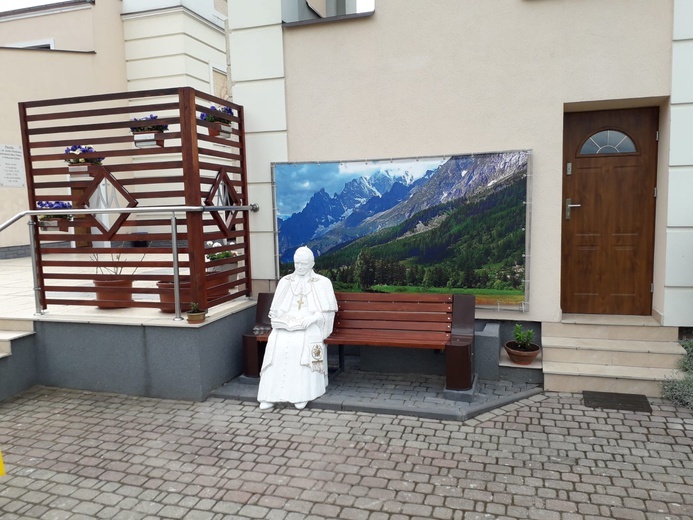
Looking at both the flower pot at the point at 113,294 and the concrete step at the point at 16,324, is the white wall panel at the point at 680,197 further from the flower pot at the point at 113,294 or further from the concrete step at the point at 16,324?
the concrete step at the point at 16,324

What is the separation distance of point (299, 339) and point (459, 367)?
150 centimetres

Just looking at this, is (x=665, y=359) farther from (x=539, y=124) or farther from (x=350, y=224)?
(x=350, y=224)

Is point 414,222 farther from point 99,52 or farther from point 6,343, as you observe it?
point 99,52

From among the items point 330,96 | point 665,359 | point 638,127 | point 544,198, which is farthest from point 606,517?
point 330,96

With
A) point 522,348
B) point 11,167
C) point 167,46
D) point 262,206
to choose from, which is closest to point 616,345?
point 522,348

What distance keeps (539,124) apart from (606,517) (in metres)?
3.78

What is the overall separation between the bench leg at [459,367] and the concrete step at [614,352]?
107cm

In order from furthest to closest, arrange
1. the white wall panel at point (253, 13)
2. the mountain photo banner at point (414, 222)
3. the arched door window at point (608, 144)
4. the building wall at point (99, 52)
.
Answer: the building wall at point (99, 52), the white wall panel at point (253, 13), the arched door window at point (608, 144), the mountain photo banner at point (414, 222)

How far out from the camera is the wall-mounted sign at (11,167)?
36.9 ft

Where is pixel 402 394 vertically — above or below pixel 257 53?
below

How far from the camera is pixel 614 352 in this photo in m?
5.42

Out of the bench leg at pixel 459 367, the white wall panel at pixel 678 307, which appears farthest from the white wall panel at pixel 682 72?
the bench leg at pixel 459 367

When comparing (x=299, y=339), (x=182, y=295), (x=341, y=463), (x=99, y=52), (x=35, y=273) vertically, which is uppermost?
(x=99, y=52)

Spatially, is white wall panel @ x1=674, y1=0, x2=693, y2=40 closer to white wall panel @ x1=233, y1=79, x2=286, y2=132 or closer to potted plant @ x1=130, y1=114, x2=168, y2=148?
white wall panel @ x1=233, y1=79, x2=286, y2=132
